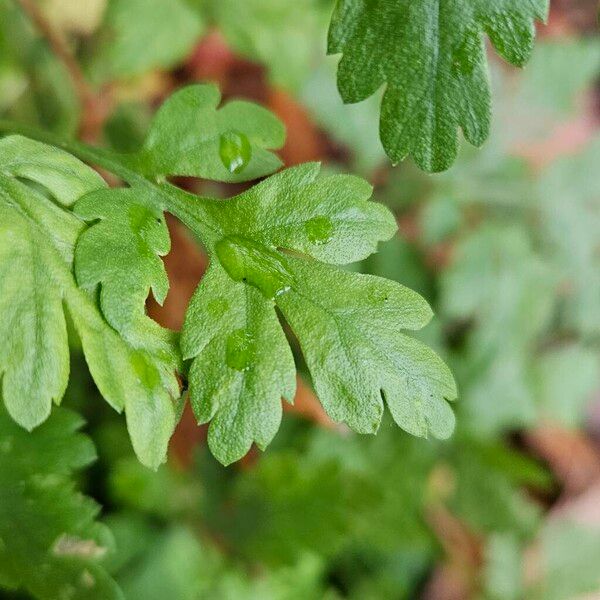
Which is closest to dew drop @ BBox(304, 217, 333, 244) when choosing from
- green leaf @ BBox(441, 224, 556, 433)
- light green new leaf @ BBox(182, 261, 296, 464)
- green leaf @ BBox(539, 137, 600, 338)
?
light green new leaf @ BBox(182, 261, 296, 464)

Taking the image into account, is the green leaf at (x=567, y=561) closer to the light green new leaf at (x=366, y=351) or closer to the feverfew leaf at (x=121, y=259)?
the light green new leaf at (x=366, y=351)

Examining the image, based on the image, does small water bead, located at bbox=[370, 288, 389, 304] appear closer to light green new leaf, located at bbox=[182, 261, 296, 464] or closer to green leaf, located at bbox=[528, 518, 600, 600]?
light green new leaf, located at bbox=[182, 261, 296, 464]

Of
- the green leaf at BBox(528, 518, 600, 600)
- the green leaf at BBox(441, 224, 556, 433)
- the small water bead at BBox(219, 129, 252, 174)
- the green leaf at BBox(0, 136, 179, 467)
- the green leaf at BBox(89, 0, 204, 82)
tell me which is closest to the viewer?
the green leaf at BBox(0, 136, 179, 467)

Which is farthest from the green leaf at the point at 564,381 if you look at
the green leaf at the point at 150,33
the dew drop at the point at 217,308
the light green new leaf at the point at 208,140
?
the dew drop at the point at 217,308

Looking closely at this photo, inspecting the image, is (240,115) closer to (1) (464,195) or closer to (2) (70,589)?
(2) (70,589)

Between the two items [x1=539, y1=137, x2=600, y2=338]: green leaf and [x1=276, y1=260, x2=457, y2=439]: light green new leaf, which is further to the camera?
[x1=539, y1=137, x2=600, y2=338]: green leaf

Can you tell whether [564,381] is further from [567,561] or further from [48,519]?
[48,519]
